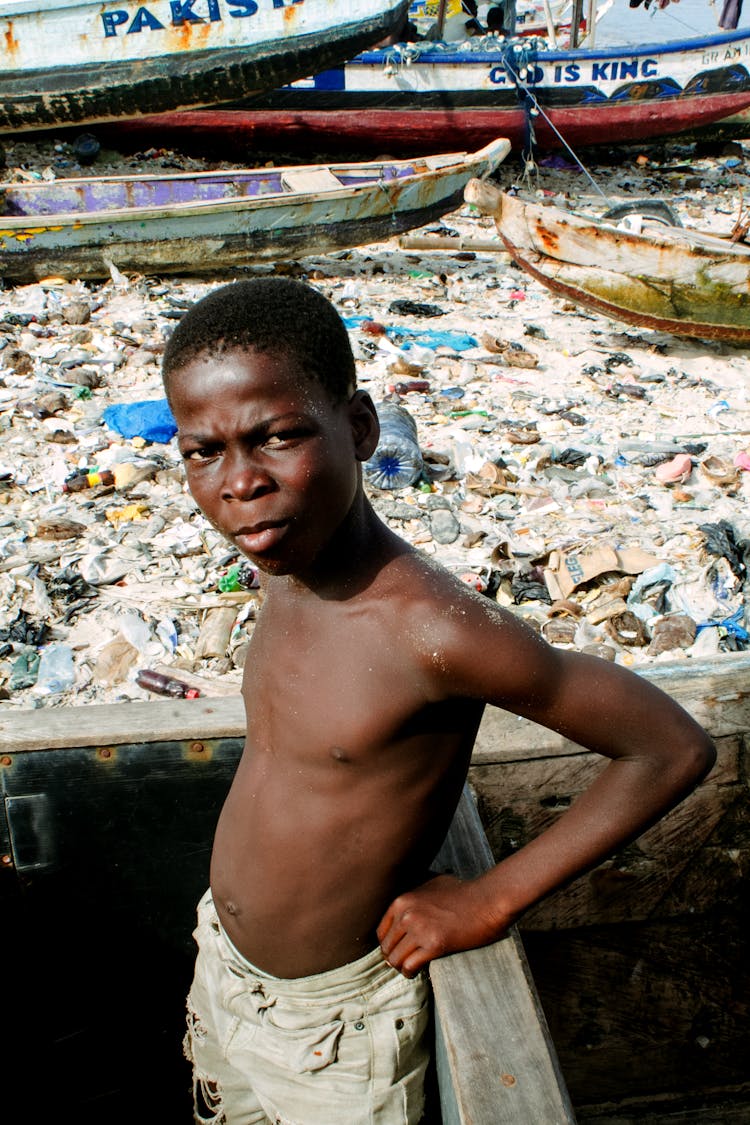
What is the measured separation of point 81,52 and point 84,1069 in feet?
37.2

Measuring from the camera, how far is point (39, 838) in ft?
6.23

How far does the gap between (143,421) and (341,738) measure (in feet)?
15.8

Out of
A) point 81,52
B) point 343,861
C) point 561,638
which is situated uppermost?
point 81,52

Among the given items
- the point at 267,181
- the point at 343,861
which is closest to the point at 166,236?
the point at 267,181

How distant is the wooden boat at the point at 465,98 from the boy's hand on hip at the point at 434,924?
11.9 m

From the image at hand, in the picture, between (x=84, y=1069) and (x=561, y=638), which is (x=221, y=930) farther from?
(x=561, y=638)

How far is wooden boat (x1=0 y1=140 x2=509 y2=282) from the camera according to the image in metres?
7.76

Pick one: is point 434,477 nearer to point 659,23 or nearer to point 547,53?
point 547,53

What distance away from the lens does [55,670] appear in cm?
399

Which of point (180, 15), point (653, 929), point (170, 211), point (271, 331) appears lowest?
point (653, 929)

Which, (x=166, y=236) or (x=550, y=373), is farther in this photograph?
(x=166, y=236)

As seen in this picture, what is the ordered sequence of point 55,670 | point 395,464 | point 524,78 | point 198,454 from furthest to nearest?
point 524,78
point 395,464
point 55,670
point 198,454

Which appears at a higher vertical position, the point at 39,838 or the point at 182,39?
the point at 182,39

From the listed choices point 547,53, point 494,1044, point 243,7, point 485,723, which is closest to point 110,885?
point 485,723
